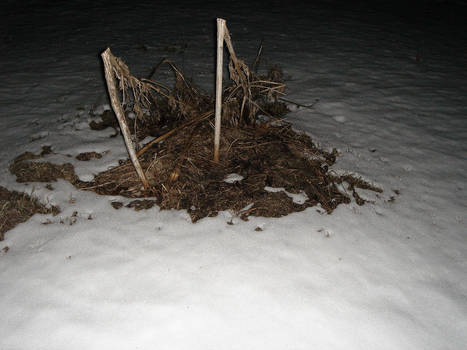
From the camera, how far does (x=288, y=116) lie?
3895mm

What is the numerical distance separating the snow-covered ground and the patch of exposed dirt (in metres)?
0.11

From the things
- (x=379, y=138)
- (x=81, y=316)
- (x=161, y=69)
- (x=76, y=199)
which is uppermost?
(x=161, y=69)

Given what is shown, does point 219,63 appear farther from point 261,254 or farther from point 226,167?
point 261,254

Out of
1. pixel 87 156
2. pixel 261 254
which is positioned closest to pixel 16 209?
pixel 87 156

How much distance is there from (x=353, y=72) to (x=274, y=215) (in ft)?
12.7

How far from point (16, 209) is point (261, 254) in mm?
2050

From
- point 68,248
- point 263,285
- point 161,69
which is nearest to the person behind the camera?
point 263,285

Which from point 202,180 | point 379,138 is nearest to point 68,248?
point 202,180

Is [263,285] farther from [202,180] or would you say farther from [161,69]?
[161,69]

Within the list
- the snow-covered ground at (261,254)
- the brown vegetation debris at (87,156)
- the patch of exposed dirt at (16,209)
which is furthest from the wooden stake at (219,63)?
the patch of exposed dirt at (16,209)

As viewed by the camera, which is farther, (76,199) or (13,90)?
(13,90)

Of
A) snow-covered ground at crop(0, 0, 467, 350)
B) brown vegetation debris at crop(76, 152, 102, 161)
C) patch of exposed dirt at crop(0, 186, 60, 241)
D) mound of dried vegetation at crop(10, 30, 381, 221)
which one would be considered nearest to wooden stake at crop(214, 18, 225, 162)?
mound of dried vegetation at crop(10, 30, 381, 221)

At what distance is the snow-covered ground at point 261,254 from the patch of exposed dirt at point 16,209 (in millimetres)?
109

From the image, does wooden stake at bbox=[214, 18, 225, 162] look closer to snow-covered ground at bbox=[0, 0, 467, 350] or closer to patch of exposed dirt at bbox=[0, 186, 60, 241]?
snow-covered ground at bbox=[0, 0, 467, 350]
